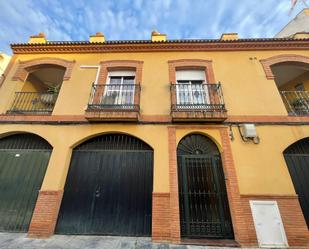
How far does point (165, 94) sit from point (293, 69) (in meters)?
6.28

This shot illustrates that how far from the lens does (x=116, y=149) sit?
17.1 feet

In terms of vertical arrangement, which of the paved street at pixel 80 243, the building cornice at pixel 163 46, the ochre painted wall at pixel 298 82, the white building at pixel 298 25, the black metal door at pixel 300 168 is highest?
the white building at pixel 298 25

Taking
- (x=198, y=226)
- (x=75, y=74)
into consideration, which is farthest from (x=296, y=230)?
(x=75, y=74)

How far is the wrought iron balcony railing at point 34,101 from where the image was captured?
230 inches

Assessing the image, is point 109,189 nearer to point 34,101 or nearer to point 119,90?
point 119,90

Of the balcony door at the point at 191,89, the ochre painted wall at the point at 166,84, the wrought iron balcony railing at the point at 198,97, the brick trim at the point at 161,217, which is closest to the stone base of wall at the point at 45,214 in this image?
the ochre painted wall at the point at 166,84

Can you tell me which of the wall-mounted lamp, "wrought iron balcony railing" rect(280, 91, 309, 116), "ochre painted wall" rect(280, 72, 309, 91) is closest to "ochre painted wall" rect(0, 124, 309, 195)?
the wall-mounted lamp

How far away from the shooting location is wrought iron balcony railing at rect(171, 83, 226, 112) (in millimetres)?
5152

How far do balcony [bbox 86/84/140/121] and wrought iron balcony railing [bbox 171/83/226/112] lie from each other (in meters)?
1.46

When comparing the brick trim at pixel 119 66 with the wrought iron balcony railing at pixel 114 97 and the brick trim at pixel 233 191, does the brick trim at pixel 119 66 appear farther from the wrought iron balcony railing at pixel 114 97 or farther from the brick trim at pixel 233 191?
the brick trim at pixel 233 191

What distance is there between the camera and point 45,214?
4207 millimetres

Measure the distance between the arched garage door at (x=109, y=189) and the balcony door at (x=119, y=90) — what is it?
52.0 inches

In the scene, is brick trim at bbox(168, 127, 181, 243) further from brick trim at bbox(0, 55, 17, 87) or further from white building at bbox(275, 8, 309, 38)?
white building at bbox(275, 8, 309, 38)

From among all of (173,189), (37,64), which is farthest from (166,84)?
(37,64)
